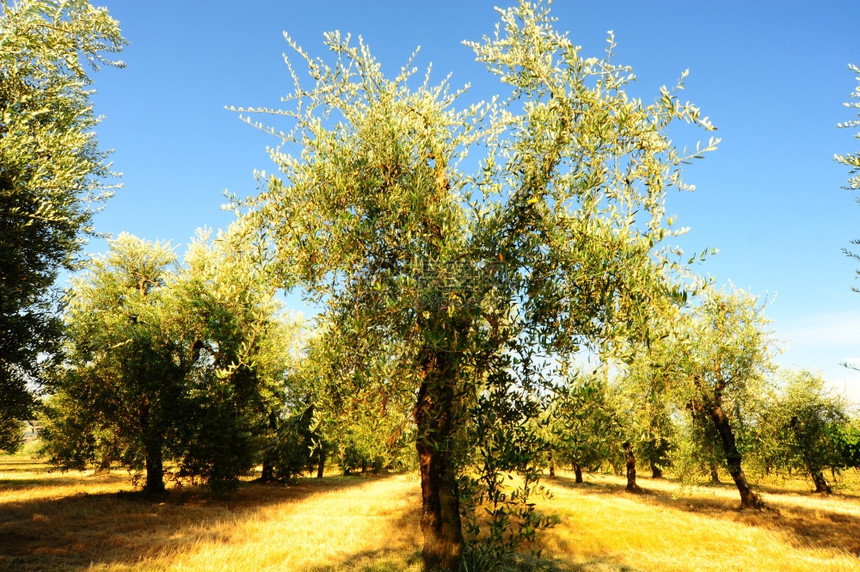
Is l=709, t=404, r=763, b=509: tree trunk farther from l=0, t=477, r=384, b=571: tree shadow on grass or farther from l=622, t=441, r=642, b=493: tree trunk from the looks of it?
l=0, t=477, r=384, b=571: tree shadow on grass

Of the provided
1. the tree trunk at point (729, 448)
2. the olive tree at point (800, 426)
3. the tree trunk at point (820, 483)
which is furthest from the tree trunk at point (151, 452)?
the tree trunk at point (820, 483)

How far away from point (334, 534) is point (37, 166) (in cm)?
1788

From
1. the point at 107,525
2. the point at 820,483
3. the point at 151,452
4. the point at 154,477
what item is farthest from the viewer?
the point at 820,483

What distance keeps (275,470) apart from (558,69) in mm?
45995

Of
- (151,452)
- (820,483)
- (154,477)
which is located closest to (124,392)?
(151,452)

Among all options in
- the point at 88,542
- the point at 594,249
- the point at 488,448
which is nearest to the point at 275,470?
the point at 88,542

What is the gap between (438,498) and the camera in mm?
12297

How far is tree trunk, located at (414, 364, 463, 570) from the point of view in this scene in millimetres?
9906

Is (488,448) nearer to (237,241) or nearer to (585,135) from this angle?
(585,135)

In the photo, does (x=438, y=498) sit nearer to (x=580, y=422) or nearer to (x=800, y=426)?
(x=580, y=422)

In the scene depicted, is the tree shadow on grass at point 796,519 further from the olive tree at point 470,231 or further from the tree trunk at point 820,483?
the olive tree at point 470,231

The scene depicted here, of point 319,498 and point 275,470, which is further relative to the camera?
point 275,470

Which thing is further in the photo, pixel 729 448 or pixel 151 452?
pixel 729 448

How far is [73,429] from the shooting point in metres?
29.5
